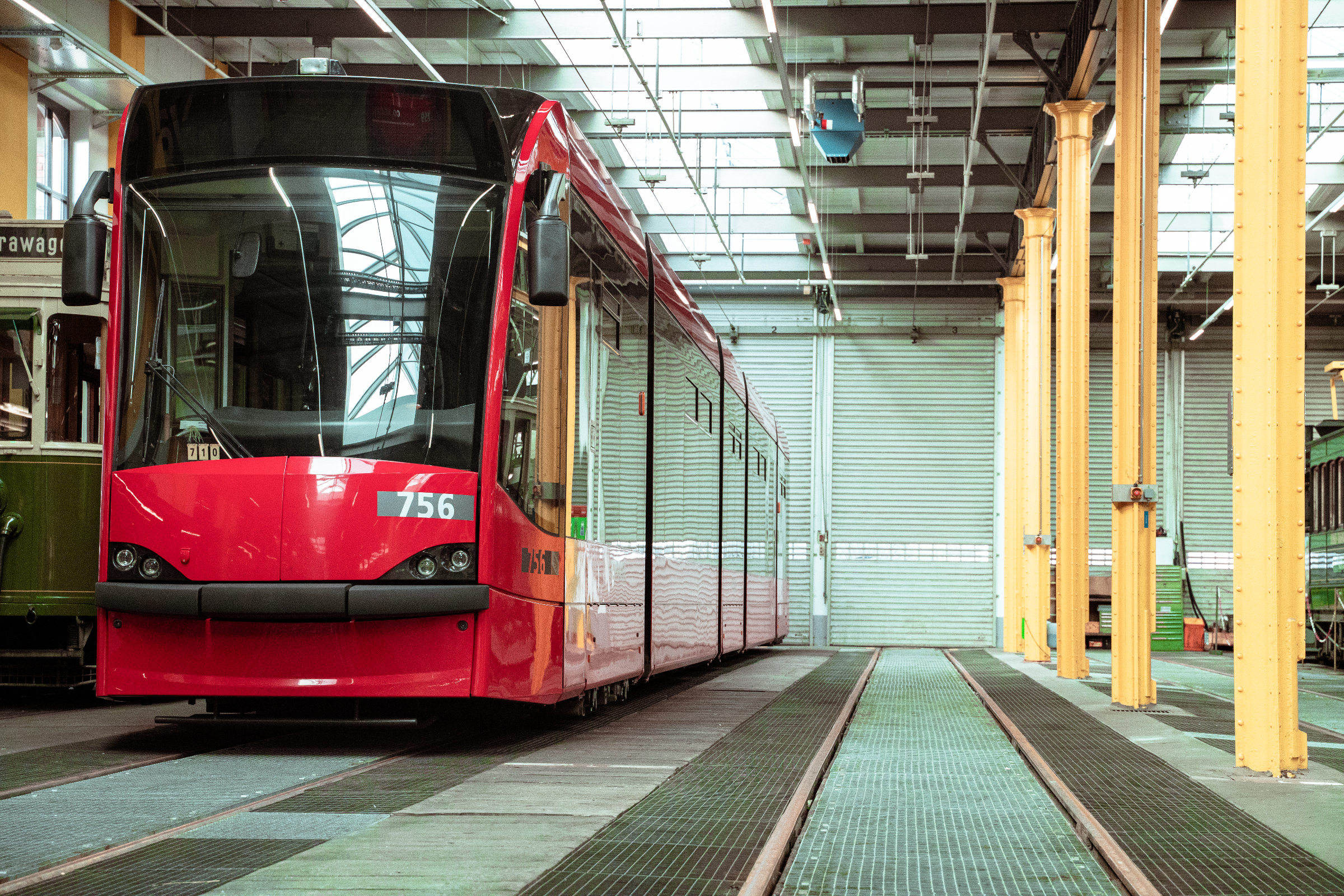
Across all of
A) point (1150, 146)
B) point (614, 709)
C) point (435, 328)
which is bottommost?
point (614, 709)

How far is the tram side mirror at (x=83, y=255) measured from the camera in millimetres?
7543

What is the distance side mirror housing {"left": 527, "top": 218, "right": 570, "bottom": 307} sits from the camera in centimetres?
754

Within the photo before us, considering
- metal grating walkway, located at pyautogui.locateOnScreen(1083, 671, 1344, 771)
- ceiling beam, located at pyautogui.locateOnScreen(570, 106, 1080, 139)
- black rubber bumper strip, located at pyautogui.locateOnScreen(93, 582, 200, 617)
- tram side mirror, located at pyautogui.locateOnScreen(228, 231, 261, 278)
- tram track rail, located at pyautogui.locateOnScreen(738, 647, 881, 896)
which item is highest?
ceiling beam, located at pyautogui.locateOnScreen(570, 106, 1080, 139)

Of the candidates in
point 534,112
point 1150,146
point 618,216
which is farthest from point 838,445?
point 534,112

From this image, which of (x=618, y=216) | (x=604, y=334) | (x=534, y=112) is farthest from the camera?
(x=618, y=216)

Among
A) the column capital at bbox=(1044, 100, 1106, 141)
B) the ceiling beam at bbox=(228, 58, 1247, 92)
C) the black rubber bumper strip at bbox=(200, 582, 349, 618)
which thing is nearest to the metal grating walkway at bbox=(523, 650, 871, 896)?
the black rubber bumper strip at bbox=(200, 582, 349, 618)

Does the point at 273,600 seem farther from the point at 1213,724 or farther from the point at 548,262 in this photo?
the point at 1213,724

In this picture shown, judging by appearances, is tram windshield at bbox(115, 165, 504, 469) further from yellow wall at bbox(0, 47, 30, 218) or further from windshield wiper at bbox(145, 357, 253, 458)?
yellow wall at bbox(0, 47, 30, 218)

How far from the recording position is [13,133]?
1703 cm

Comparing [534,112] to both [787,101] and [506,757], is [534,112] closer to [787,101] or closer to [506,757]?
[506,757]

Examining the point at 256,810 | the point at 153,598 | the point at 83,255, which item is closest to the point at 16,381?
the point at 83,255

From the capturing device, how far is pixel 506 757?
26.0 ft

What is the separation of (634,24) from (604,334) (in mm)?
10038

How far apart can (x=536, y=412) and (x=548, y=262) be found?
3.33 feet
